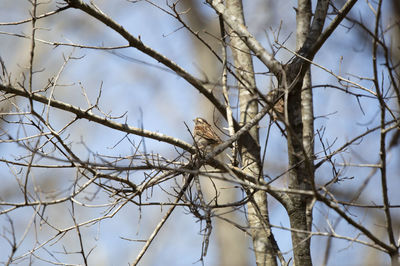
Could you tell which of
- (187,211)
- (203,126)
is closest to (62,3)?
(187,211)

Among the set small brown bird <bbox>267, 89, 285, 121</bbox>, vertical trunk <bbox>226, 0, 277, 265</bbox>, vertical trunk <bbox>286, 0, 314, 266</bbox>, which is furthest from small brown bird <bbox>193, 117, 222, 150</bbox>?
vertical trunk <bbox>286, 0, 314, 266</bbox>

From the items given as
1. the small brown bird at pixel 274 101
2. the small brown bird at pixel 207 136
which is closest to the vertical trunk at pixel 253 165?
Result: the small brown bird at pixel 274 101

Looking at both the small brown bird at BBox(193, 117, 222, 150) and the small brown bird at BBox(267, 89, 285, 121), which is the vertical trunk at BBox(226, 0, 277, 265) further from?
the small brown bird at BBox(193, 117, 222, 150)

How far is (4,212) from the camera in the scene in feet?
8.86

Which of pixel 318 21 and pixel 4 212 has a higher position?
pixel 318 21

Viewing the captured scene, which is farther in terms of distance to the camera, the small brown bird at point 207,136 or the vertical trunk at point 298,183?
the small brown bird at point 207,136

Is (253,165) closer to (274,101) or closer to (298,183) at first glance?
(298,183)

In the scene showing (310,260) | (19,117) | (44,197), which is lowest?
(310,260)

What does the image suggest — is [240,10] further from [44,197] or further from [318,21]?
[44,197]

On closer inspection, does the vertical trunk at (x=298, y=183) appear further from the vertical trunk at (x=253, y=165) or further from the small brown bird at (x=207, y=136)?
the small brown bird at (x=207, y=136)

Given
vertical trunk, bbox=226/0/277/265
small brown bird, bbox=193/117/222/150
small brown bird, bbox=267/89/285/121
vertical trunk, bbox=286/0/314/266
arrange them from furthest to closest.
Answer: small brown bird, bbox=193/117/222/150
vertical trunk, bbox=226/0/277/265
vertical trunk, bbox=286/0/314/266
small brown bird, bbox=267/89/285/121

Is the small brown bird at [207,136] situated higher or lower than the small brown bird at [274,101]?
higher

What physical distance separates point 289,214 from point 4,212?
72.6 inches

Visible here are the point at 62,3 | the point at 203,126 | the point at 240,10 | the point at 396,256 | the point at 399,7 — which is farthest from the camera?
the point at 203,126
